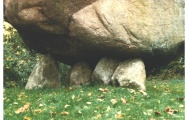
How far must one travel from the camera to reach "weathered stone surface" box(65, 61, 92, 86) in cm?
1174

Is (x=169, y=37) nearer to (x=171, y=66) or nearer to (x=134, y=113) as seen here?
(x=134, y=113)

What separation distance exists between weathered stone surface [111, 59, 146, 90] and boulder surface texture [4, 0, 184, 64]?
0.28 meters

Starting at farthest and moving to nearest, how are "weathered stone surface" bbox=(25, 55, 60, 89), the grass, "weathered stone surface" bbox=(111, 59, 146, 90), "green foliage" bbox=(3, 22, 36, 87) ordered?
"green foliage" bbox=(3, 22, 36, 87) < "weathered stone surface" bbox=(25, 55, 60, 89) < "weathered stone surface" bbox=(111, 59, 146, 90) < the grass

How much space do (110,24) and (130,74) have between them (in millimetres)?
1713

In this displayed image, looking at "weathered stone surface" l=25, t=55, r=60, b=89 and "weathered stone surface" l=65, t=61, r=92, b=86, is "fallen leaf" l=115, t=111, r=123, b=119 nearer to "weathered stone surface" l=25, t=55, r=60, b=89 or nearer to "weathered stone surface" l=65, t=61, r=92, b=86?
"weathered stone surface" l=65, t=61, r=92, b=86

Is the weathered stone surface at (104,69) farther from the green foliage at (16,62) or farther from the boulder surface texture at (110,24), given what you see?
the green foliage at (16,62)

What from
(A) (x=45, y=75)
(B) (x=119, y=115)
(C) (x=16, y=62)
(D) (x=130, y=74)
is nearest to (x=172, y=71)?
(C) (x=16, y=62)

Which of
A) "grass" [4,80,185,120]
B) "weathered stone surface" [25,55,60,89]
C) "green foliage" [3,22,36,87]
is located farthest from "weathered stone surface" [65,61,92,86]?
"green foliage" [3,22,36,87]

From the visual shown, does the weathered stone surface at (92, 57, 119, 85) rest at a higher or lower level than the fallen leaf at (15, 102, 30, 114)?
higher

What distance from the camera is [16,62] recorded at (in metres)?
14.1

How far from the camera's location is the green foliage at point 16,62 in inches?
537

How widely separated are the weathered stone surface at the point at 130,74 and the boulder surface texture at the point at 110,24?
279 millimetres

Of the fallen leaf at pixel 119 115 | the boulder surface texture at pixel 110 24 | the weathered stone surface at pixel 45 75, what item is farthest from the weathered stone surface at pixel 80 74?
the fallen leaf at pixel 119 115

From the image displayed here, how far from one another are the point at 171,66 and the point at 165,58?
15.7 metres
